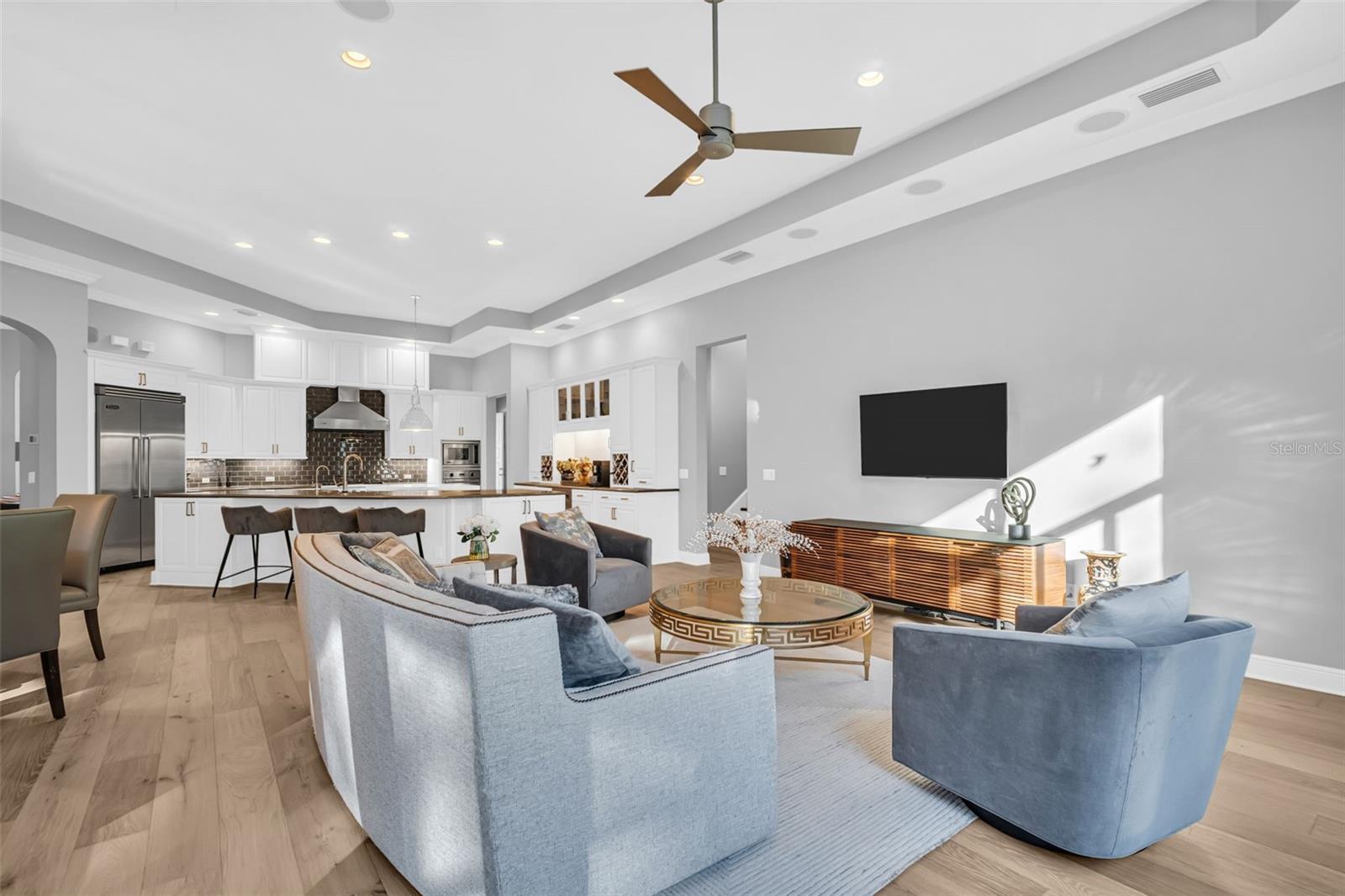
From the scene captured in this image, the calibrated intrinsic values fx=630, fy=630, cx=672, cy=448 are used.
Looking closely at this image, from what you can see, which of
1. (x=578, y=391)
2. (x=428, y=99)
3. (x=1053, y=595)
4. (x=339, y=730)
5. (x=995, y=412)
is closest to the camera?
(x=339, y=730)

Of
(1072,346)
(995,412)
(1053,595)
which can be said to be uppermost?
(1072,346)

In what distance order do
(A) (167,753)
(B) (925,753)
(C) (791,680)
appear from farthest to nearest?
(C) (791,680), (A) (167,753), (B) (925,753)

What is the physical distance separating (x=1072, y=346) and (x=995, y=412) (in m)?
0.63

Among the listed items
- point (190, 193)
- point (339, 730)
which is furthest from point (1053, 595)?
point (190, 193)

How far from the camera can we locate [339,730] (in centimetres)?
201

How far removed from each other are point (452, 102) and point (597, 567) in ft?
9.59

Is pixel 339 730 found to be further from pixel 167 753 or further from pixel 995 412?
pixel 995 412

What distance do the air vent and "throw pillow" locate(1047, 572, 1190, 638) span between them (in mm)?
2651

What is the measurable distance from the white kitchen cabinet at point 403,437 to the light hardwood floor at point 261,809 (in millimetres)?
6116

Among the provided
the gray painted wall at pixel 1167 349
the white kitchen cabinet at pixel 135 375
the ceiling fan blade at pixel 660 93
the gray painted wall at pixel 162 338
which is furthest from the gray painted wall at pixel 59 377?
the gray painted wall at pixel 1167 349

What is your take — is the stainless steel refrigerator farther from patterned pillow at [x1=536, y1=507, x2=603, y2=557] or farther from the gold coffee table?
the gold coffee table

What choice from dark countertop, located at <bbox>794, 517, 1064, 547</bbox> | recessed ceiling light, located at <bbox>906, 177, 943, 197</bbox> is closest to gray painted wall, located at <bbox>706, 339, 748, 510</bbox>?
dark countertop, located at <bbox>794, 517, 1064, 547</bbox>

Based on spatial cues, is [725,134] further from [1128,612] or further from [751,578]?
[1128,612]

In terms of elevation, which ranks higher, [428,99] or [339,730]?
[428,99]
